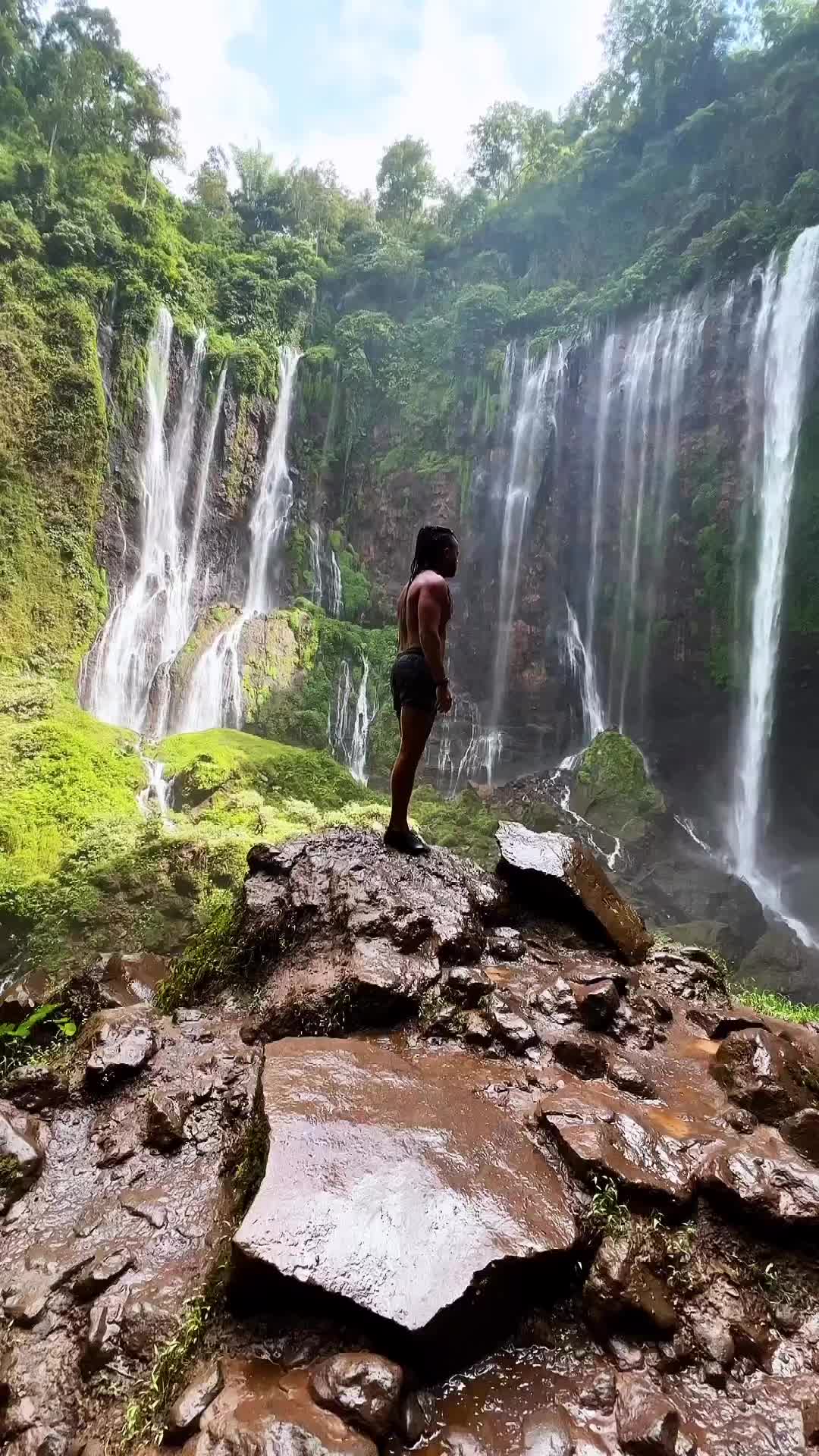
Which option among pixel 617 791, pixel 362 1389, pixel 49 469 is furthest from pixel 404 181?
pixel 362 1389

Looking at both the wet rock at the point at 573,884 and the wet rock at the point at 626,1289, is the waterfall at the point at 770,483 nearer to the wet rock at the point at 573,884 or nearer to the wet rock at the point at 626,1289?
the wet rock at the point at 573,884

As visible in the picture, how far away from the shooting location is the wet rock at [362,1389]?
135cm

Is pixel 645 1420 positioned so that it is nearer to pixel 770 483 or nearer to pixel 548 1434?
pixel 548 1434

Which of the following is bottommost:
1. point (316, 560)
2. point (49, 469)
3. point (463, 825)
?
point (463, 825)

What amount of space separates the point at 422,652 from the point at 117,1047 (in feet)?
8.20

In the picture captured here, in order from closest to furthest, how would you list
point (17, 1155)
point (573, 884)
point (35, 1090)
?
point (17, 1155)
point (35, 1090)
point (573, 884)

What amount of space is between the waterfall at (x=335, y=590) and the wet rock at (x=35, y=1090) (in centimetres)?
1660

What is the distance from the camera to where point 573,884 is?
406 centimetres

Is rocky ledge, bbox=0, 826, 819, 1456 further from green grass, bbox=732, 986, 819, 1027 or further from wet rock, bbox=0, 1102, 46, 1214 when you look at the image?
green grass, bbox=732, 986, 819, 1027

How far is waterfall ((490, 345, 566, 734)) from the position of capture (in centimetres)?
1812

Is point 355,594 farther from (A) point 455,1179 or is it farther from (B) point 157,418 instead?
(A) point 455,1179

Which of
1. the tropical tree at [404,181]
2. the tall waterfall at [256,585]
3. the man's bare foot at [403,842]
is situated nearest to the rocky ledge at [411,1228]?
the man's bare foot at [403,842]

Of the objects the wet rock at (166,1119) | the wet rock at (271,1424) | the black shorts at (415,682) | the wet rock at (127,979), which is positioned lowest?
the wet rock at (127,979)

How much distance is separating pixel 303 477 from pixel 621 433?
899cm
